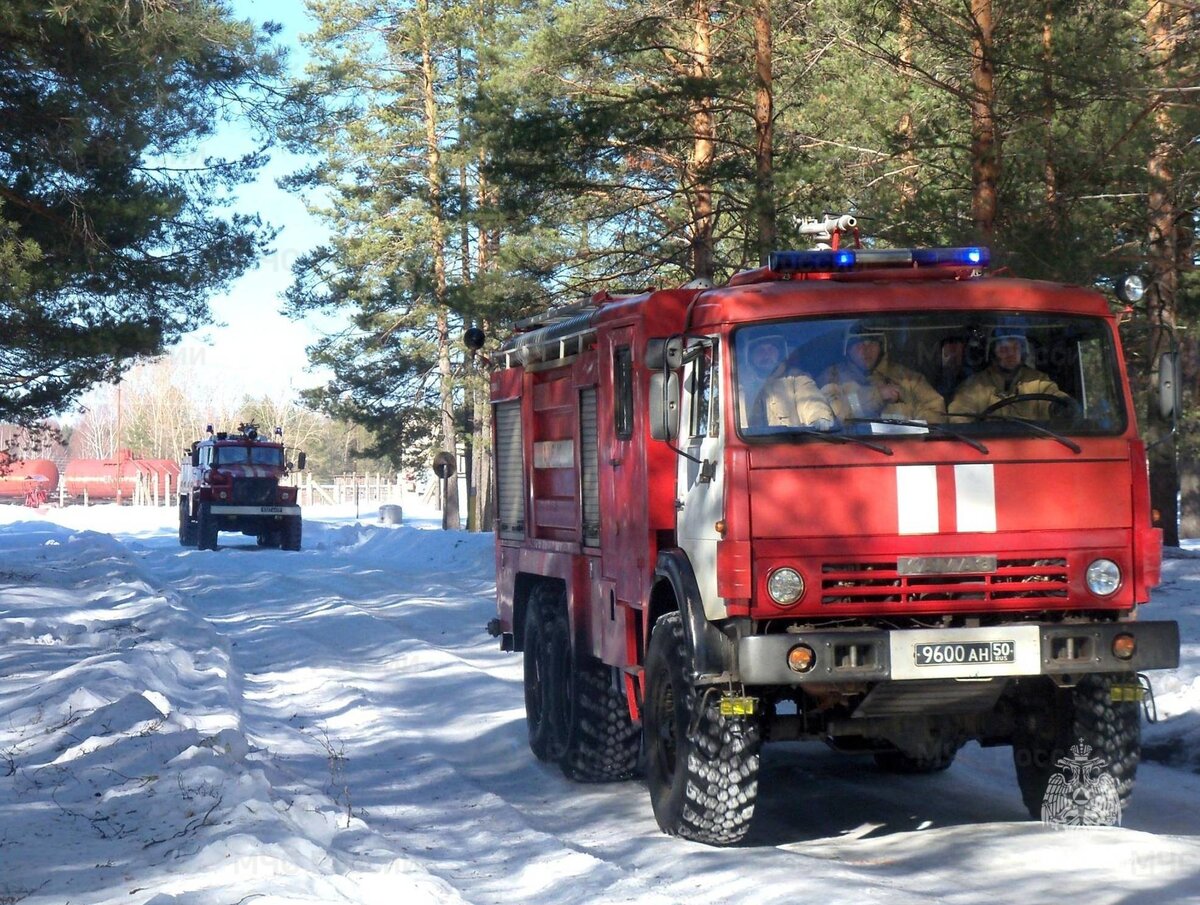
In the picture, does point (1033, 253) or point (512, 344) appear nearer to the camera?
point (512, 344)

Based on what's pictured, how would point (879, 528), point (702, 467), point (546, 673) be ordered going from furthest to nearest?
point (546, 673), point (702, 467), point (879, 528)

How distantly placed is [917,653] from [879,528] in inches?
22.8

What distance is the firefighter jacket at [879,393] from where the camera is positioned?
6812 millimetres

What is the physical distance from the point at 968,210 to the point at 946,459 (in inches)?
441

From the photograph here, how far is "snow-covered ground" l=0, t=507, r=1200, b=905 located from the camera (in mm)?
6098

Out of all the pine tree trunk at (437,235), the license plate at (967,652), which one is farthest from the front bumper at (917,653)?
the pine tree trunk at (437,235)

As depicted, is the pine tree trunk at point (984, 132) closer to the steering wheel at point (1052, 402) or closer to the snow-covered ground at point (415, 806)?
the snow-covered ground at point (415, 806)

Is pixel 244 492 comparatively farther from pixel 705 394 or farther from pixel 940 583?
pixel 940 583

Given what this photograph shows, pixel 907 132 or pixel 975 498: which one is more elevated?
pixel 907 132

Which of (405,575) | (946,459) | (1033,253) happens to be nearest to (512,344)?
(946,459)

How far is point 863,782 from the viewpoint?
29.8 ft

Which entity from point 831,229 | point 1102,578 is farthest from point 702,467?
point 831,229

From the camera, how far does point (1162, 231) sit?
1838cm

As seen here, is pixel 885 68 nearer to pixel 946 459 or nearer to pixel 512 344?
pixel 512 344
